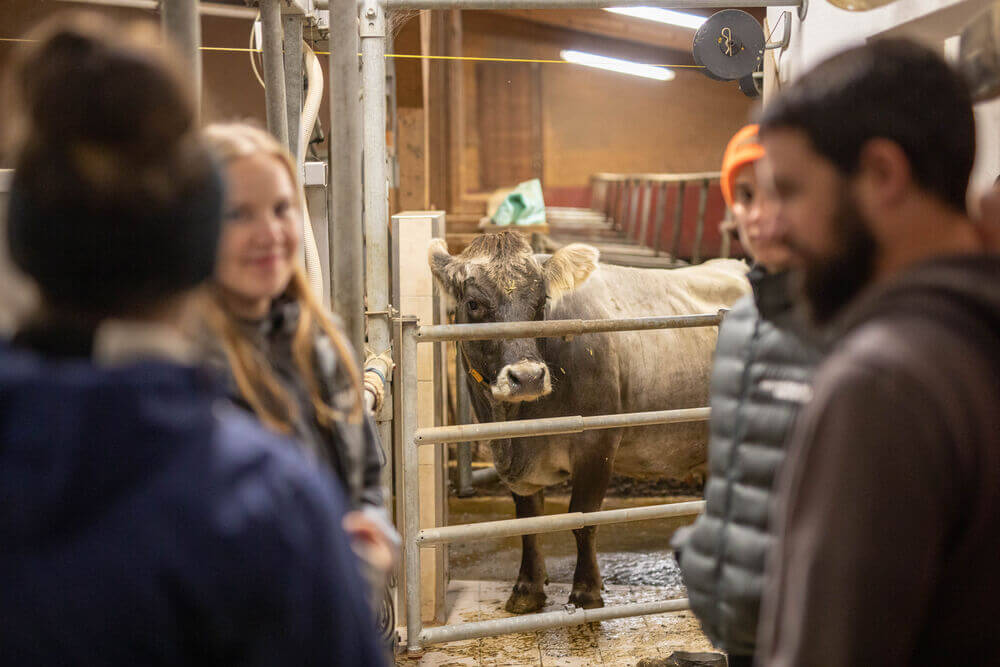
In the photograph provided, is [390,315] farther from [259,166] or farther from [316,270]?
[259,166]

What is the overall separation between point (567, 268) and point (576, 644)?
148 centimetres

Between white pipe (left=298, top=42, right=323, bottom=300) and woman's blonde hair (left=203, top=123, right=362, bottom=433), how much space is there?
719mm

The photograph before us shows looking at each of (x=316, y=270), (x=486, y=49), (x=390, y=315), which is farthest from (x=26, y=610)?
(x=486, y=49)

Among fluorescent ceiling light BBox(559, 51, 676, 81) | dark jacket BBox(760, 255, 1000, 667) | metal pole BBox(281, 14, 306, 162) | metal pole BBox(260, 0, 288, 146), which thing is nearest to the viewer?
dark jacket BBox(760, 255, 1000, 667)

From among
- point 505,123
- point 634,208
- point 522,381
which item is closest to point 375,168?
point 522,381

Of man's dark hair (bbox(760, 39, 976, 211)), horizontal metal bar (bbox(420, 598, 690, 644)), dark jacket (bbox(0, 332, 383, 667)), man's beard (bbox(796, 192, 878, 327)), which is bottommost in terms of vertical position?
horizontal metal bar (bbox(420, 598, 690, 644))

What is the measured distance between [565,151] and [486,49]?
1.60 m

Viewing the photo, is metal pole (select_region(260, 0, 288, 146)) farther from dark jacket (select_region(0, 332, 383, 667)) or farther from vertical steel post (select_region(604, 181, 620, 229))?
vertical steel post (select_region(604, 181, 620, 229))

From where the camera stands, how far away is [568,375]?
3.91m

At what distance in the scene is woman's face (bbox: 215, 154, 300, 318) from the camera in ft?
4.07

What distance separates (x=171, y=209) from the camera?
73 cm

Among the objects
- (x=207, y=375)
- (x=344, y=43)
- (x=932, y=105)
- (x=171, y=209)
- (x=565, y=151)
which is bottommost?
(x=207, y=375)

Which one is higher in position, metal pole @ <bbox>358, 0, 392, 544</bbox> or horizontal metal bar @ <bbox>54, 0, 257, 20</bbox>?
horizontal metal bar @ <bbox>54, 0, 257, 20</bbox>

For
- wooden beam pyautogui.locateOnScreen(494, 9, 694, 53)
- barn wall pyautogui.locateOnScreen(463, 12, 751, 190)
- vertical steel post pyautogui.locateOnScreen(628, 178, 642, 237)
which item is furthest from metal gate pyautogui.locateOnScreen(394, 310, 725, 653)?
barn wall pyautogui.locateOnScreen(463, 12, 751, 190)
